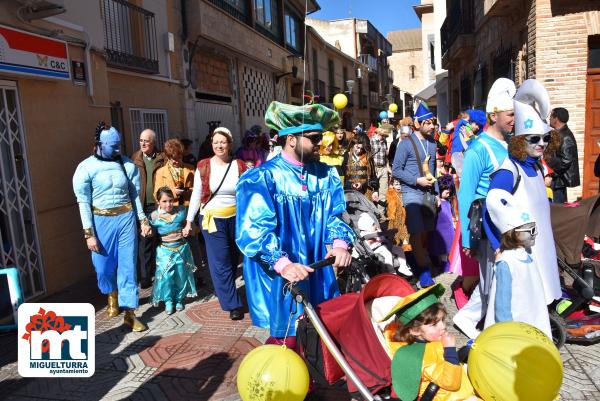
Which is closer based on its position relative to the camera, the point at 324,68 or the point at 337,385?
the point at 337,385

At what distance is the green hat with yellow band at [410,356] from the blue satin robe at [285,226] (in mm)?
858

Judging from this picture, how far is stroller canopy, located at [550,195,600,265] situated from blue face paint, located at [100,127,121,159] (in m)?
4.00

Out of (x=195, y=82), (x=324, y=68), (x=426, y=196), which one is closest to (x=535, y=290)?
(x=426, y=196)

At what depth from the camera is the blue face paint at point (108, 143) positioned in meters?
4.79

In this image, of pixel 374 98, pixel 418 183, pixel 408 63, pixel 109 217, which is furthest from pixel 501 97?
pixel 408 63

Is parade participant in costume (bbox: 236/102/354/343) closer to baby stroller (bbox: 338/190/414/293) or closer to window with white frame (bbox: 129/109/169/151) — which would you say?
baby stroller (bbox: 338/190/414/293)

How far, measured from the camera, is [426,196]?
226 inches

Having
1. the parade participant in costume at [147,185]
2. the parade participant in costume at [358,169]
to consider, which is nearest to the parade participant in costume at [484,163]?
the parade participant in costume at [147,185]

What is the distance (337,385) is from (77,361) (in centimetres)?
181

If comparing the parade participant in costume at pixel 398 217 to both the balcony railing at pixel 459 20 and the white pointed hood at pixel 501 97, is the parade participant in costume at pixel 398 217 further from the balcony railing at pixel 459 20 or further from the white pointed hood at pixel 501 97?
the balcony railing at pixel 459 20

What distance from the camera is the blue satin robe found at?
118 inches

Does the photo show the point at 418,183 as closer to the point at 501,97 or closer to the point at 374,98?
the point at 501,97

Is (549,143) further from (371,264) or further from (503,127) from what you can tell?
(371,264)

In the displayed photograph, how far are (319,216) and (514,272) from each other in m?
1.39
